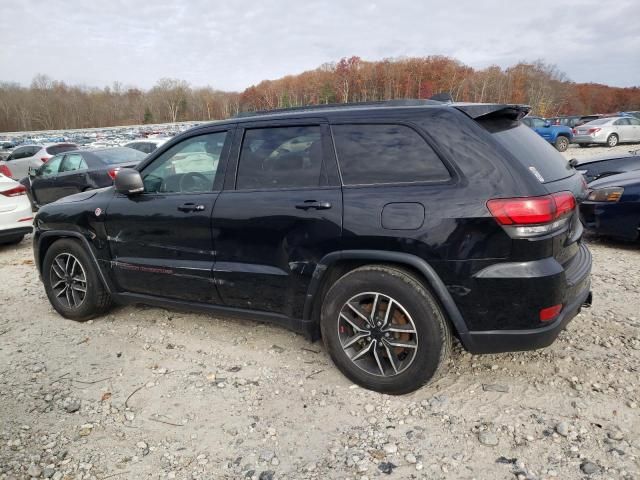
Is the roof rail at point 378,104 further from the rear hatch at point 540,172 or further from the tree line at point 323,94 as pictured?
the tree line at point 323,94

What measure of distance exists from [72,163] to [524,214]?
36.3ft

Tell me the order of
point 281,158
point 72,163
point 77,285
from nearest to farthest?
1. point 281,158
2. point 77,285
3. point 72,163

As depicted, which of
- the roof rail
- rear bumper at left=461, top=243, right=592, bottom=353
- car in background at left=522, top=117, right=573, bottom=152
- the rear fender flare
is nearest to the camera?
rear bumper at left=461, top=243, right=592, bottom=353

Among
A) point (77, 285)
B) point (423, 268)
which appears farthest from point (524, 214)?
point (77, 285)

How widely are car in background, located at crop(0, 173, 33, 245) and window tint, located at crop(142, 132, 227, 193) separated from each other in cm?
487

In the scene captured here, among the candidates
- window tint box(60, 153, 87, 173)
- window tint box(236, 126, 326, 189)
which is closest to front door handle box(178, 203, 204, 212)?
window tint box(236, 126, 326, 189)

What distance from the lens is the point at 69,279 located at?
4.20 metres

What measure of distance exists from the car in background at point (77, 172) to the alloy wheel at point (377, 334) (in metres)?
8.05

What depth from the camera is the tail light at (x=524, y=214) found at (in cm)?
241

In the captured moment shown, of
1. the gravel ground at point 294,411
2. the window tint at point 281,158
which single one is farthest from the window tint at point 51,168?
the window tint at point 281,158

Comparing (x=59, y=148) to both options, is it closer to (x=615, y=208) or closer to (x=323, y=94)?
(x=615, y=208)

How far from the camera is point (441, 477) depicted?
2203 mm

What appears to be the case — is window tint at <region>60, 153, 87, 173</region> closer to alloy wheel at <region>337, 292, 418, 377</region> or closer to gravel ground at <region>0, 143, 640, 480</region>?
gravel ground at <region>0, 143, 640, 480</region>

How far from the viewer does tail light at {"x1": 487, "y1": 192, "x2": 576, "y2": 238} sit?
94.9 inches
